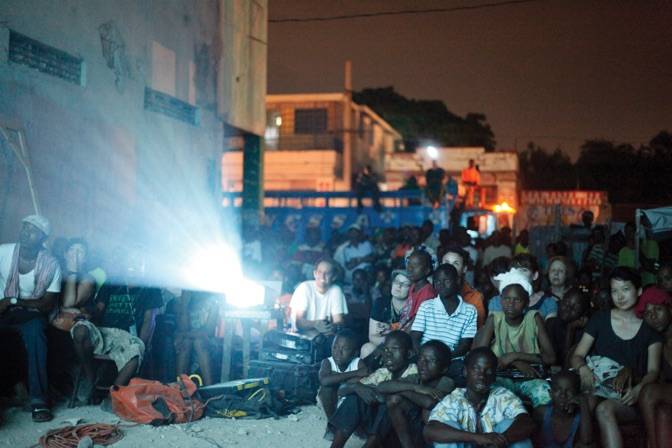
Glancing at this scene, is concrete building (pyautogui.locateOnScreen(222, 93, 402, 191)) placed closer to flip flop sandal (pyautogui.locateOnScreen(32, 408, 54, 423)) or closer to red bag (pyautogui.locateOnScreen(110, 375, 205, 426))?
red bag (pyautogui.locateOnScreen(110, 375, 205, 426))

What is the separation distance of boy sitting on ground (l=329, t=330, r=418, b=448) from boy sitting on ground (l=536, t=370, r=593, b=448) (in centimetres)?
107

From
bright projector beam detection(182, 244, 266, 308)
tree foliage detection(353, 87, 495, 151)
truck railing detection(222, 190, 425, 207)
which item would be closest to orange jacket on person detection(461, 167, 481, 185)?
truck railing detection(222, 190, 425, 207)

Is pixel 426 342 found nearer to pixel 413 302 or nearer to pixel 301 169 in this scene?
pixel 413 302

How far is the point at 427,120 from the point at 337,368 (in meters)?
53.6

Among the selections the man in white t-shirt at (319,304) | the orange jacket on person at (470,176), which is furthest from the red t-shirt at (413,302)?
the orange jacket on person at (470,176)

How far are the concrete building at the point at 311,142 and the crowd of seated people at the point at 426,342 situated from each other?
25.8 meters

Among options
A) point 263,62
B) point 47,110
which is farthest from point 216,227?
point 47,110

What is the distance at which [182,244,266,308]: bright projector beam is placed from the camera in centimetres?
868

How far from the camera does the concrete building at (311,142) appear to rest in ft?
117

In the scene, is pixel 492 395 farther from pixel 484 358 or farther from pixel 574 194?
pixel 574 194

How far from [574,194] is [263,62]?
23683 mm

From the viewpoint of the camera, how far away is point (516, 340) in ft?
22.2

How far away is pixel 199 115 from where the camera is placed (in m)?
14.6

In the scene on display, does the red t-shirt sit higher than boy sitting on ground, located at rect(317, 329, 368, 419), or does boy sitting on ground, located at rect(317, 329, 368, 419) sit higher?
the red t-shirt
